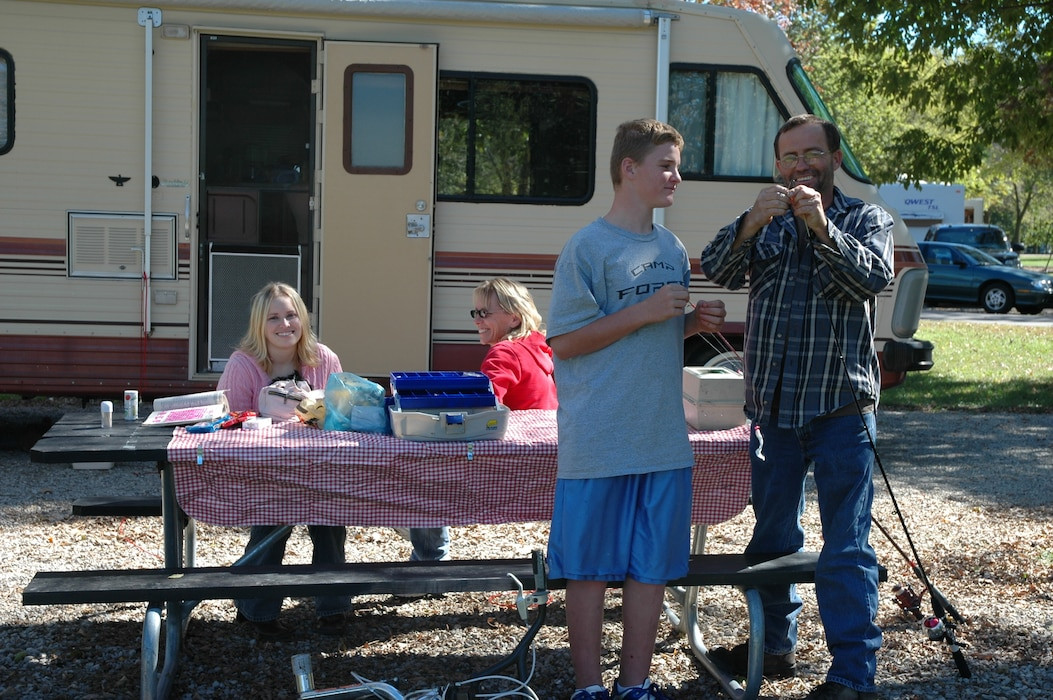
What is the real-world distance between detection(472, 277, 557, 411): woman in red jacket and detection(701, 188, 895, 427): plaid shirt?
993 mm

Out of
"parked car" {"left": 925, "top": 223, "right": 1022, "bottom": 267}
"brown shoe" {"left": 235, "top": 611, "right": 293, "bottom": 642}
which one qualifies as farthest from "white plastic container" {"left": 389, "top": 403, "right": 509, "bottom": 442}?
"parked car" {"left": 925, "top": 223, "right": 1022, "bottom": 267}

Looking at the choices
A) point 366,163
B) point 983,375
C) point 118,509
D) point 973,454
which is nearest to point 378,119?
point 366,163

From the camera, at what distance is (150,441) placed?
3520 millimetres

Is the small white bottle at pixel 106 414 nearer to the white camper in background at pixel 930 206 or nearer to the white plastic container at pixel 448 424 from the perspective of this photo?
the white plastic container at pixel 448 424

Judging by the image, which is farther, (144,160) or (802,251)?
(144,160)

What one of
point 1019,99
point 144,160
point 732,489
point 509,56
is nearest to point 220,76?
point 144,160

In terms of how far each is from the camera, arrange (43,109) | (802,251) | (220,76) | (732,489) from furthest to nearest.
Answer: (220,76) < (43,109) < (732,489) < (802,251)

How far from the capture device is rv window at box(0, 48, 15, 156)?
6.77 meters

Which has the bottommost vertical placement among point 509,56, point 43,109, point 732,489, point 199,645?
point 199,645

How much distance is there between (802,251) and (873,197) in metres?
3.95

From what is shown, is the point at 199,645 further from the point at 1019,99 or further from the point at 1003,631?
the point at 1019,99

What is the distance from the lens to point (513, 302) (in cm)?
442

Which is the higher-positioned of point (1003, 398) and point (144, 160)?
point (144, 160)

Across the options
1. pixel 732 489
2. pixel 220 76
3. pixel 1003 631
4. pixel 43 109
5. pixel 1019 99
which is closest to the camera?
pixel 732 489
